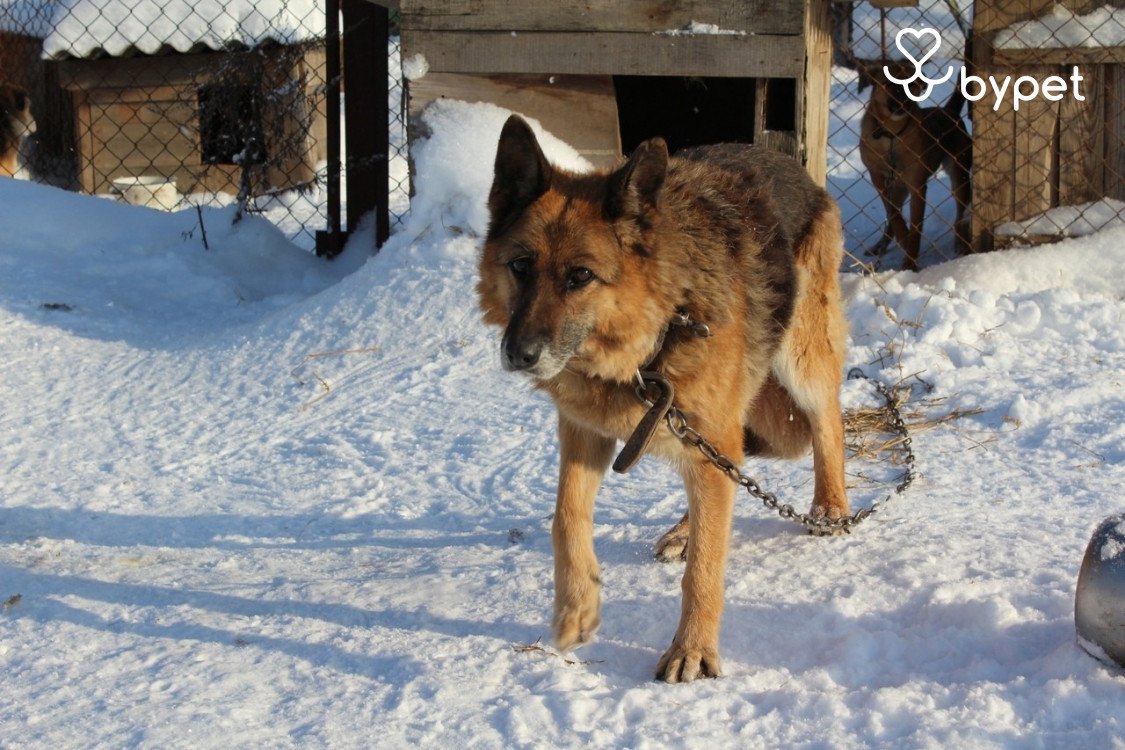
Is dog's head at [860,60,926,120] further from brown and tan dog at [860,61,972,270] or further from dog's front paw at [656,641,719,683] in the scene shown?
dog's front paw at [656,641,719,683]

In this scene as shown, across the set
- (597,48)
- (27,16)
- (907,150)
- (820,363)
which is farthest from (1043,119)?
(27,16)

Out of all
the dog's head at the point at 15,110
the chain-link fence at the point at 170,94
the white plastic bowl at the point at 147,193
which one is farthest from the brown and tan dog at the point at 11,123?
the white plastic bowl at the point at 147,193

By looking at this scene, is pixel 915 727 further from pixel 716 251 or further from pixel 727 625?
pixel 716 251

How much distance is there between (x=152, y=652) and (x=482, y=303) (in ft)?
4.32

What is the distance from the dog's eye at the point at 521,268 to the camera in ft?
9.57

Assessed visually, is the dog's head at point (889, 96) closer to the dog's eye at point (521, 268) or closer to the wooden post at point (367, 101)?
the wooden post at point (367, 101)

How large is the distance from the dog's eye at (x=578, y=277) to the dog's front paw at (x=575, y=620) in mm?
829

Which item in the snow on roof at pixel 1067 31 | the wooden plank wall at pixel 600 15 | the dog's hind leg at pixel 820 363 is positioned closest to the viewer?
the dog's hind leg at pixel 820 363

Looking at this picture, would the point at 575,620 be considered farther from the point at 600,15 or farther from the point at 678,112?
the point at 678,112

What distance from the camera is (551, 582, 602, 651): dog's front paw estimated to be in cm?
304

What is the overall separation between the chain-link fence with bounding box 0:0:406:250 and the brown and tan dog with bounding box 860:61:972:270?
11.1 feet

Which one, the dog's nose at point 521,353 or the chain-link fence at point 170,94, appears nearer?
the dog's nose at point 521,353

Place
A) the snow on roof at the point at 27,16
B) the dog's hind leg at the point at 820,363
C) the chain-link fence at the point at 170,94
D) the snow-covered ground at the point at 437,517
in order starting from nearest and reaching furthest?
1. the snow-covered ground at the point at 437,517
2. the dog's hind leg at the point at 820,363
3. the chain-link fence at the point at 170,94
4. the snow on roof at the point at 27,16

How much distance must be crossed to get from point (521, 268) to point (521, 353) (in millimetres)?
266
